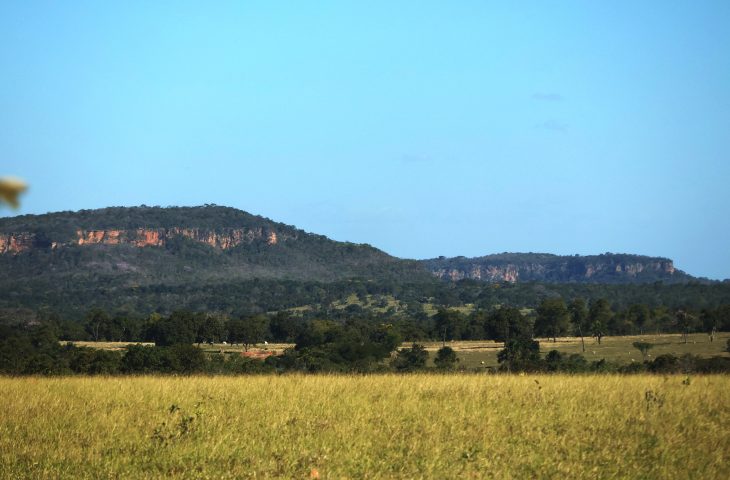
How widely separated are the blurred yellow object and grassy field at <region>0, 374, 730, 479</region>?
7.66 meters

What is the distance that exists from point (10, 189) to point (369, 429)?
398 inches

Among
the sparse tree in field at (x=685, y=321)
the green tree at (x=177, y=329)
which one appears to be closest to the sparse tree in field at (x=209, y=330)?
the green tree at (x=177, y=329)

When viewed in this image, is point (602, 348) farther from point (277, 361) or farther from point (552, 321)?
point (277, 361)

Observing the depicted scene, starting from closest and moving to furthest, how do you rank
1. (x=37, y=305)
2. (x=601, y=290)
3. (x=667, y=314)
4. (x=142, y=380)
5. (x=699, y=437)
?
(x=699, y=437), (x=142, y=380), (x=667, y=314), (x=37, y=305), (x=601, y=290)

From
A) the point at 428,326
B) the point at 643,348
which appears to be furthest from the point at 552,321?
the point at 643,348

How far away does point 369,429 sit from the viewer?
1331 centimetres

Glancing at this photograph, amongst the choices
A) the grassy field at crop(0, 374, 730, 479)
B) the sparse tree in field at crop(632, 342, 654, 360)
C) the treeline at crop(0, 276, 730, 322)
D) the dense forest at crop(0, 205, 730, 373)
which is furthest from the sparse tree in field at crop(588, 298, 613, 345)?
the grassy field at crop(0, 374, 730, 479)

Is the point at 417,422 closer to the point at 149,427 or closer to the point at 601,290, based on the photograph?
the point at 149,427

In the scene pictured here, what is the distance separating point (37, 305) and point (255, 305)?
114 ft

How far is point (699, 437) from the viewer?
12.7 meters

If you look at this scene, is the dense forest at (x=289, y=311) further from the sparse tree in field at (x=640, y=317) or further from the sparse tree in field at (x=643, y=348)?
the sparse tree in field at (x=643, y=348)

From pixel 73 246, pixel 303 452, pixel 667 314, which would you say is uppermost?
pixel 73 246

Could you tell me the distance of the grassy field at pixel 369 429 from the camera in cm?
1133

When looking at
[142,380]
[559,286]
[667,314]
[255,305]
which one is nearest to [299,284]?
[255,305]
